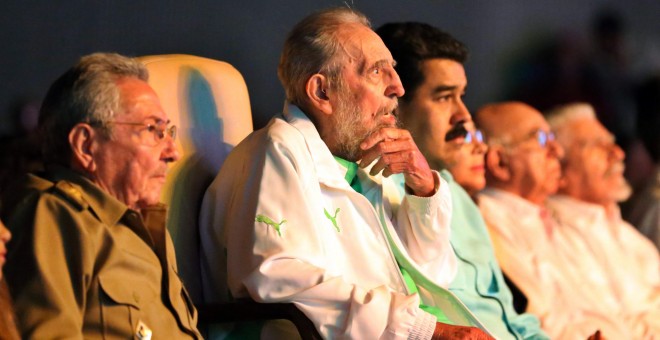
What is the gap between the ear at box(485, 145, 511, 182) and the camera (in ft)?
16.6

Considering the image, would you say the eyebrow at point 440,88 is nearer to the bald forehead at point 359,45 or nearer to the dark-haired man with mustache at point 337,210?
the dark-haired man with mustache at point 337,210

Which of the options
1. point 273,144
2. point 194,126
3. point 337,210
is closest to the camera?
point 273,144

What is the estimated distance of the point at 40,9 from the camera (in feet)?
12.6

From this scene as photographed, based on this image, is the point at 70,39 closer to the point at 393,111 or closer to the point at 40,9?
the point at 40,9

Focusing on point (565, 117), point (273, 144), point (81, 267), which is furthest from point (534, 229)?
point (81, 267)

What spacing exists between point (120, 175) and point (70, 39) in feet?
3.30

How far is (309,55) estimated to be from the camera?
3.76 meters

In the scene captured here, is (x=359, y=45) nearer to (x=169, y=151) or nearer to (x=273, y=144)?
(x=273, y=144)

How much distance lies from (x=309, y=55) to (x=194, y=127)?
41cm

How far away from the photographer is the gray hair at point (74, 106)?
299 centimetres

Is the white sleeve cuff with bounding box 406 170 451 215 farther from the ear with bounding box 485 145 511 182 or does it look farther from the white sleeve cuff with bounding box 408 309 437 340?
the ear with bounding box 485 145 511 182

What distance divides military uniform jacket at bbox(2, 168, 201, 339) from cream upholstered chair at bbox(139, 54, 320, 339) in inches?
16.7

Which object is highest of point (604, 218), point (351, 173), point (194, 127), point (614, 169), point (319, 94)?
point (319, 94)

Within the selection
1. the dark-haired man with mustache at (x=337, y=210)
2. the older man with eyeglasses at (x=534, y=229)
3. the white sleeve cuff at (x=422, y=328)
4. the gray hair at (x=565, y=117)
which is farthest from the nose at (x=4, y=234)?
the gray hair at (x=565, y=117)
